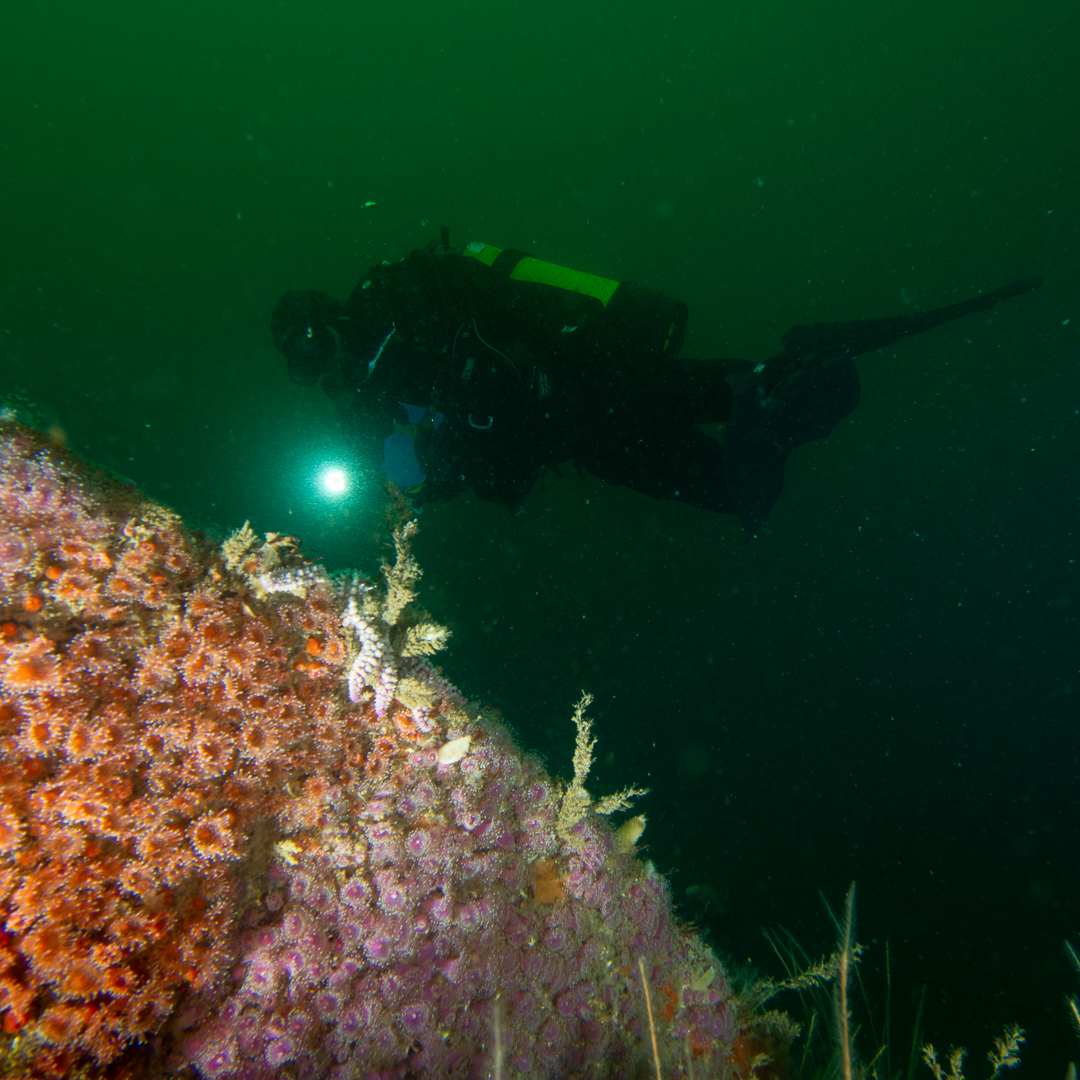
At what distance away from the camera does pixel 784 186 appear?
53.3m

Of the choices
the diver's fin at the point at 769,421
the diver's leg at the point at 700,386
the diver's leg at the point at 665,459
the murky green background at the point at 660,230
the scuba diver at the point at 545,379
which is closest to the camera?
the scuba diver at the point at 545,379

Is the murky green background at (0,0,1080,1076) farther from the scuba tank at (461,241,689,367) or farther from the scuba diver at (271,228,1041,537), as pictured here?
the scuba tank at (461,241,689,367)

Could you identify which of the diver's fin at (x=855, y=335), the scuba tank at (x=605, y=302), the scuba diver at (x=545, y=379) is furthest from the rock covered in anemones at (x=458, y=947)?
the diver's fin at (x=855, y=335)

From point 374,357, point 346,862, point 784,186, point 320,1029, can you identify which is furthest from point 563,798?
point 784,186

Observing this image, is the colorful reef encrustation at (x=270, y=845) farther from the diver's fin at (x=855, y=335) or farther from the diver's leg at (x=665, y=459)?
the diver's fin at (x=855, y=335)

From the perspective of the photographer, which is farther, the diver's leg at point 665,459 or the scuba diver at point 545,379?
the diver's leg at point 665,459

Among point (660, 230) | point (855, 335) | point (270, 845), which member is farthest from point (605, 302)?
point (660, 230)

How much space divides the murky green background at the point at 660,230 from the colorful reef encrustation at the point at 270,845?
2738 centimetres

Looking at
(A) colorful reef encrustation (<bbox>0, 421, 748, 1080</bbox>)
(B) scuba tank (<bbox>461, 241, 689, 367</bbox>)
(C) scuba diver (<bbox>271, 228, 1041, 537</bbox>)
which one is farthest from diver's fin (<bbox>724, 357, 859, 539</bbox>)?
(A) colorful reef encrustation (<bbox>0, 421, 748, 1080</bbox>)

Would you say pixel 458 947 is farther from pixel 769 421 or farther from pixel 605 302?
pixel 605 302

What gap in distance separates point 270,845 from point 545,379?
422cm

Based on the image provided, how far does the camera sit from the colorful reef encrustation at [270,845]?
1447 millimetres

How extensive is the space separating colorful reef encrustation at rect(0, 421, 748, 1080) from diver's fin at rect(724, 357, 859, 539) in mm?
3563

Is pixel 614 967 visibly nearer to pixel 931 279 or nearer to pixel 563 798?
pixel 563 798
